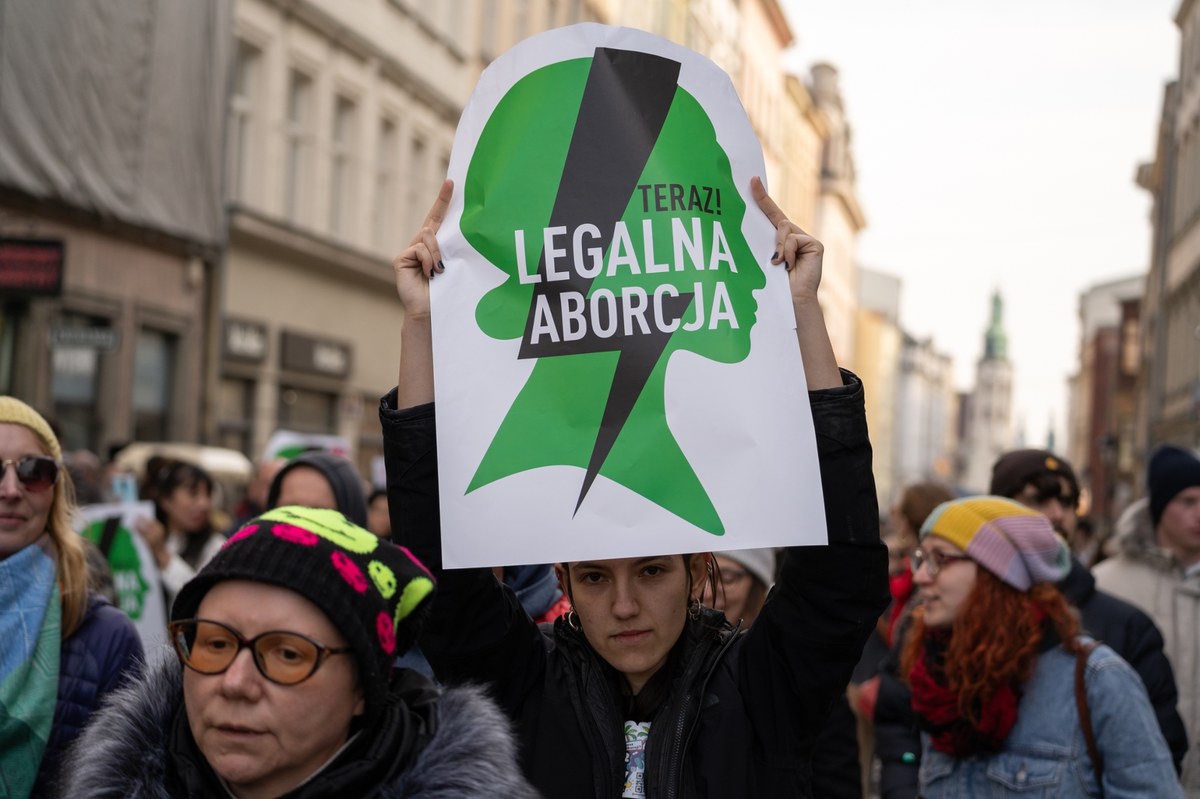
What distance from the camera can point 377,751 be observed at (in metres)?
2.41

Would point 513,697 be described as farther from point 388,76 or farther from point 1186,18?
point 1186,18

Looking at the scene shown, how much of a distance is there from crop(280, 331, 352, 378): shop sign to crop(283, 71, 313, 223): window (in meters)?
1.65

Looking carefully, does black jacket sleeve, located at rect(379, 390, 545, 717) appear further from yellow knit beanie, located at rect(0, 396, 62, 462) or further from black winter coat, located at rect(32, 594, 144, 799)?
yellow knit beanie, located at rect(0, 396, 62, 462)

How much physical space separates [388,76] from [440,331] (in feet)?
76.8

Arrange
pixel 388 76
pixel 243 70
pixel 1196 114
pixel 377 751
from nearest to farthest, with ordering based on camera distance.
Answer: pixel 377 751
pixel 243 70
pixel 388 76
pixel 1196 114

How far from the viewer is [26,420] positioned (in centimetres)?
388

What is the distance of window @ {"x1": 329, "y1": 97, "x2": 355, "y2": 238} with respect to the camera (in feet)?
80.1

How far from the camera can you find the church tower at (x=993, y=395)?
19188 cm

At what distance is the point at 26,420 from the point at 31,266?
9627 millimetres

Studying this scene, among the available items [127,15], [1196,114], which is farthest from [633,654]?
[1196,114]

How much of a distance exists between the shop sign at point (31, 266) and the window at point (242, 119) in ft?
26.2

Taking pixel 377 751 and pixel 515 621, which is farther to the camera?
pixel 515 621

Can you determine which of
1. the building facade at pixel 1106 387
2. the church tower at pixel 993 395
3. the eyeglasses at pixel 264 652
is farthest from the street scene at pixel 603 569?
the church tower at pixel 993 395

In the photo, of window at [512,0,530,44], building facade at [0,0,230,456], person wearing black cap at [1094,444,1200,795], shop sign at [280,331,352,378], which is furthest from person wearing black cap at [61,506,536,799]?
window at [512,0,530,44]
